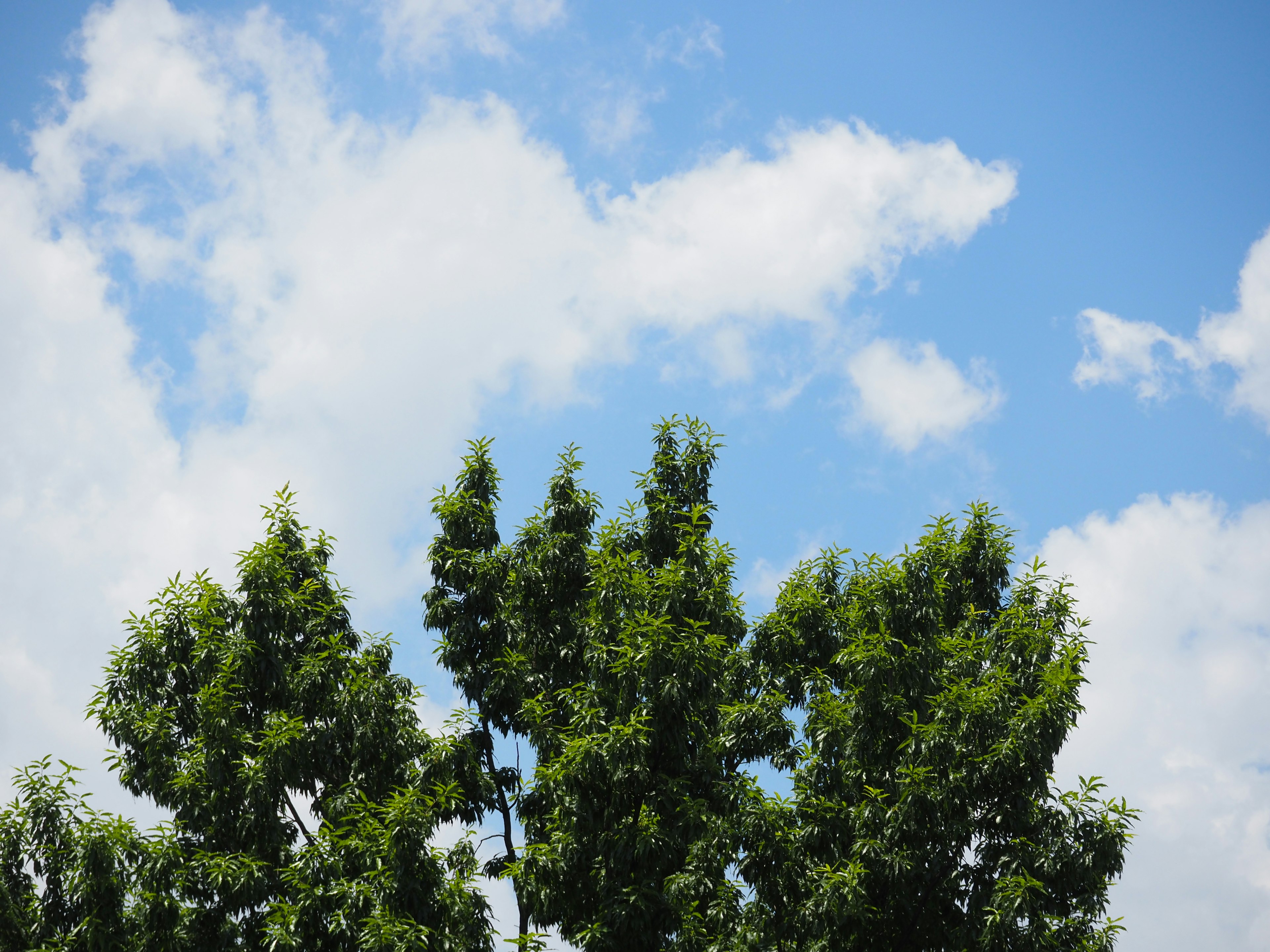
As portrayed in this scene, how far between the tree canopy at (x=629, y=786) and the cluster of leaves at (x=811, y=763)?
6cm

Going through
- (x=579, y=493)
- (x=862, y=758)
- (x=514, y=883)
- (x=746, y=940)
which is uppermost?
(x=579, y=493)

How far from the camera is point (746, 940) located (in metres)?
19.2

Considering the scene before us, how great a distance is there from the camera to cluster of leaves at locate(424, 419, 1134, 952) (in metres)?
19.2

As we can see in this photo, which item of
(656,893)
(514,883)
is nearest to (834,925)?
(656,893)

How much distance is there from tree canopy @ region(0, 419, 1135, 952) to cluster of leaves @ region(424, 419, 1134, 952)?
59 millimetres

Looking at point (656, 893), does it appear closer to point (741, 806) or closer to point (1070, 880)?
point (741, 806)

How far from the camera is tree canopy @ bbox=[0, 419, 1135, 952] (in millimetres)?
18984

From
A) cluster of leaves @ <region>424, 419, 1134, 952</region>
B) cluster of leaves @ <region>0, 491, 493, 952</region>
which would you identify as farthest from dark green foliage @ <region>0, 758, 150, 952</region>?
cluster of leaves @ <region>424, 419, 1134, 952</region>

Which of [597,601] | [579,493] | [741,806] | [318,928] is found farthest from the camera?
[579,493]

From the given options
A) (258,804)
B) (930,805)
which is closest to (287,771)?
(258,804)

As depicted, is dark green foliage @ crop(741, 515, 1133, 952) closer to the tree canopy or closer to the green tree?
the tree canopy

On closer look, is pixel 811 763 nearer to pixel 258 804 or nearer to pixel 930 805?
pixel 930 805

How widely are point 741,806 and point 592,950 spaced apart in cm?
357

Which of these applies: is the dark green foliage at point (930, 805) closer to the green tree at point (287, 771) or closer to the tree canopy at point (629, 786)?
the tree canopy at point (629, 786)
